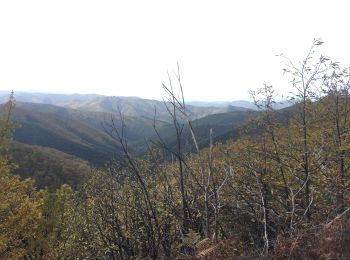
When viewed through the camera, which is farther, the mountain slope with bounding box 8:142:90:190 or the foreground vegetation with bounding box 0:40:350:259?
the mountain slope with bounding box 8:142:90:190

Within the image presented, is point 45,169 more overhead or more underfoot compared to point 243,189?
more underfoot

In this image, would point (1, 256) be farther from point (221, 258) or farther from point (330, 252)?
point (330, 252)

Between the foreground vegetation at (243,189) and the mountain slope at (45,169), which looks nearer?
the foreground vegetation at (243,189)

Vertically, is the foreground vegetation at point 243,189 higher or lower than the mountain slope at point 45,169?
higher

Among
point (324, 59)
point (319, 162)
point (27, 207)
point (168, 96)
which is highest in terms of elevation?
point (324, 59)

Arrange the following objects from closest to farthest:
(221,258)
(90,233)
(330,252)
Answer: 1. (330,252)
2. (221,258)
3. (90,233)

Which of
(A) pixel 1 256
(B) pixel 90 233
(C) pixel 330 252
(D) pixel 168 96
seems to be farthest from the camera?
(A) pixel 1 256

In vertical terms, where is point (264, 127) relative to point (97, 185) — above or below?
above

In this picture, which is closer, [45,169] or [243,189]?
[243,189]

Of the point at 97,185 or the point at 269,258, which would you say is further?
the point at 97,185

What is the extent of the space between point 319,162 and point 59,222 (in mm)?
18667

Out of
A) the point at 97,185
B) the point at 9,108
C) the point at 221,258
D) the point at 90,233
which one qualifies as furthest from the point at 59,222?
the point at 221,258

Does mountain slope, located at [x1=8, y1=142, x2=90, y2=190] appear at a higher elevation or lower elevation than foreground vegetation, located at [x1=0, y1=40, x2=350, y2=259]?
lower

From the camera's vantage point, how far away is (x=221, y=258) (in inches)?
248
